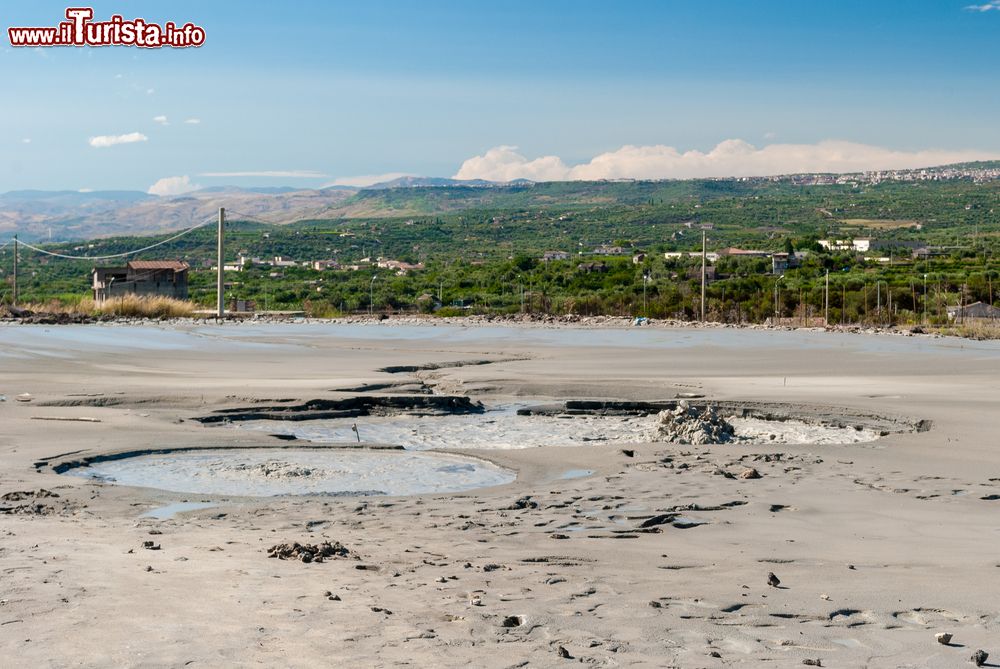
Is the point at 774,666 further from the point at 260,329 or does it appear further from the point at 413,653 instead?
the point at 260,329

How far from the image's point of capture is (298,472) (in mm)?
10594

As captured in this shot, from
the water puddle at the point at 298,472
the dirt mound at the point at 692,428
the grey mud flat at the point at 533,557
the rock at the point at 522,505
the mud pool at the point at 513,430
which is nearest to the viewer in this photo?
the grey mud flat at the point at 533,557

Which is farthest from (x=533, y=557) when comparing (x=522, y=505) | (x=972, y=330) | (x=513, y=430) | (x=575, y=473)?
(x=972, y=330)

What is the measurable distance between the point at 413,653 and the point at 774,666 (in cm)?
152

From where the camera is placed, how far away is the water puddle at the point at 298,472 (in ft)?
32.4

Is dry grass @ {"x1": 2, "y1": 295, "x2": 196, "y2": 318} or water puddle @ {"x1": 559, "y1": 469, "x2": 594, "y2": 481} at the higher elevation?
water puddle @ {"x1": 559, "y1": 469, "x2": 594, "y2": 481}

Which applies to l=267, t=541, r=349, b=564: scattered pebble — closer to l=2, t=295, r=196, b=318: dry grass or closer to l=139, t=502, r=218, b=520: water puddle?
l=139, t=502, r=218, b=520: water puddle

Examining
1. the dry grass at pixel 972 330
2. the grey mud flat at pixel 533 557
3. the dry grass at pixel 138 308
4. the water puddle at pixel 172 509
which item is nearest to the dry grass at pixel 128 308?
the dry grass at pixel 138 308

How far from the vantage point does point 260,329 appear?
38688mm

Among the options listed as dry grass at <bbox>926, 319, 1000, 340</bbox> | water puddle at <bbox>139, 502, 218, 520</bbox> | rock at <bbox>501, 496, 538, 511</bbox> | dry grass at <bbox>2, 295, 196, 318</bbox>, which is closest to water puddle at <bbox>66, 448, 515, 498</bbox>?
water puddle at <bbox>139, 502, 218, 520</bbox>

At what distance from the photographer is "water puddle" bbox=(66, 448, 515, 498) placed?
32.4 ft

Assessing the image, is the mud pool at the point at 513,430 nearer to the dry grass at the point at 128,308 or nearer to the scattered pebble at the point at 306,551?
the scattered pebble at the point at 306,551

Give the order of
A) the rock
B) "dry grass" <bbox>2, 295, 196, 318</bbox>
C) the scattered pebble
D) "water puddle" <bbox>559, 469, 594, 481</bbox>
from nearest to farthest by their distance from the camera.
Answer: the scattered pebble
the rock
"water puddle" <bbox>559, 469, 594, 481</bbox>
"dry grass" <bbox>2, 295, 196, 318</bbox>

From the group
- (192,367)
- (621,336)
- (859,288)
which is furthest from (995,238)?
(192,367)
